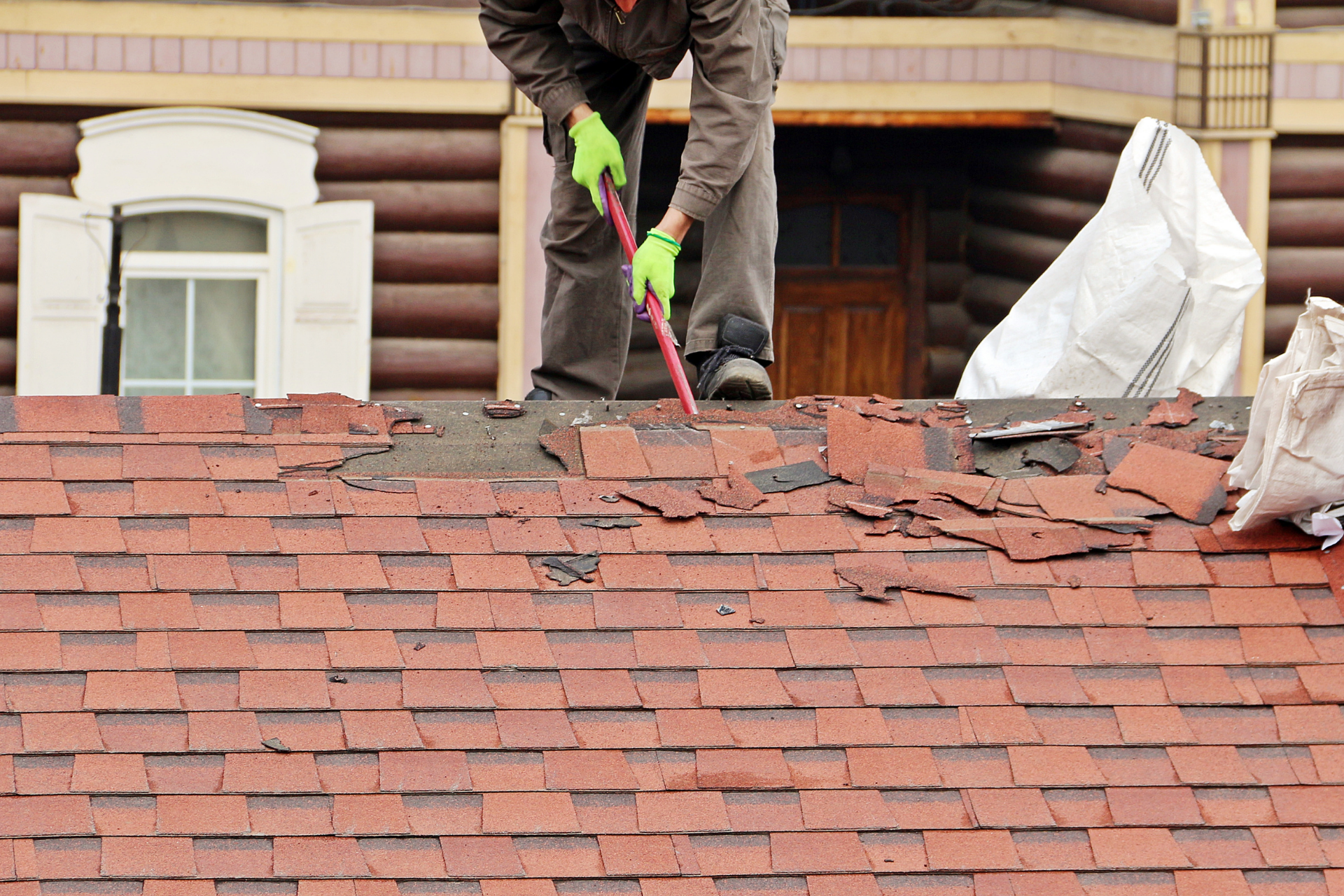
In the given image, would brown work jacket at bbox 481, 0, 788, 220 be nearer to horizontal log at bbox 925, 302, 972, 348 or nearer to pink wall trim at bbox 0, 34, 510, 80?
pink wall trim at bbox 0, 34, 510, 80

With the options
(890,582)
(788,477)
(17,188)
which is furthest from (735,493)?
(17,188)

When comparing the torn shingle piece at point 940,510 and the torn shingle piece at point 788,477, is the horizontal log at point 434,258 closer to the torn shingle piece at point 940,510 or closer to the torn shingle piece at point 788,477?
the torn shingle piece at point 788,477

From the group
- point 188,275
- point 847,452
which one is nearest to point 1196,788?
point 847,452

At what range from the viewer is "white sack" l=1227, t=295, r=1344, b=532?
2621 mm

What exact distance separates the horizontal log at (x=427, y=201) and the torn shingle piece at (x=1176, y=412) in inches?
178

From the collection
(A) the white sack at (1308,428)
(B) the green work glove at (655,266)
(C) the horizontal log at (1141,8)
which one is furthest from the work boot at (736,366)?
(C) the horizontal log at (1141,8)

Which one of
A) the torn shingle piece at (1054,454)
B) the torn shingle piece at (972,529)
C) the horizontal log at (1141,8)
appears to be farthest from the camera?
Answer: the horizontal log at (1141,8)

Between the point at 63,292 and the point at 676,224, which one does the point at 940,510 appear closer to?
the point at 676,224

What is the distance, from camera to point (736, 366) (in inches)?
132

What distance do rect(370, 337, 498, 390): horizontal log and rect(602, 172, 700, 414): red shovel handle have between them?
142 inches

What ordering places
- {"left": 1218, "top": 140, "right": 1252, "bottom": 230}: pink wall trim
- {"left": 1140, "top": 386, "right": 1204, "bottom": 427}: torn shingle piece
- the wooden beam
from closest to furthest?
{"left": 1140, "top": 386, "right": 1204, "bottom": 427}: torn shingle piece, {"left": 1218, "top": 140, "right": 1252, "bottom": 230}: pink wall trim, the wooden beam

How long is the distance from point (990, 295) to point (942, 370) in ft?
1.83

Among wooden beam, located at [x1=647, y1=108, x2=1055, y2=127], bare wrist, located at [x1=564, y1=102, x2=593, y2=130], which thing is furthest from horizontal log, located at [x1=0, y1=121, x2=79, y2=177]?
bare wrist, located at [x1=564, y1=102, x2=593, y2=130]

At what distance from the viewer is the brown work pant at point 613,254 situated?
368 cm
